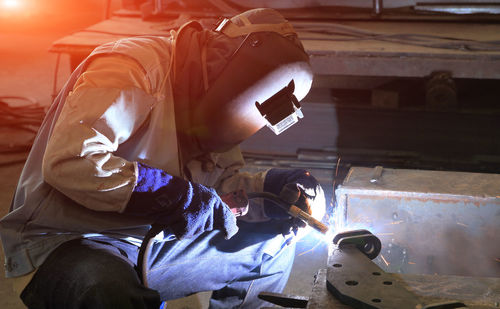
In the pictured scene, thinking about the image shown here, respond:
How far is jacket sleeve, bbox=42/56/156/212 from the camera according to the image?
Result: 5.77 ft

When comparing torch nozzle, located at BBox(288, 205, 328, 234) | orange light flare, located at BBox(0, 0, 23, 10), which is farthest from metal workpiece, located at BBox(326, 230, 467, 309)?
orange light flare, located at BBox(0, 0, 23, 10)

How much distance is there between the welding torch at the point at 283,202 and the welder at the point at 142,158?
81 mm

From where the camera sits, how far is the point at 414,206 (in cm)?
219

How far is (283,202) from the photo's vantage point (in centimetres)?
221

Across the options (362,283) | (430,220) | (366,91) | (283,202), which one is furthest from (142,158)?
(366,91)

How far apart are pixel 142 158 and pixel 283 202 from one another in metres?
0.55

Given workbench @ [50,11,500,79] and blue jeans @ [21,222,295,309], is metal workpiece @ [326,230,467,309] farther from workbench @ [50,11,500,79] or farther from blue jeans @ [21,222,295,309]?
workbench @ [50,11,500,79]

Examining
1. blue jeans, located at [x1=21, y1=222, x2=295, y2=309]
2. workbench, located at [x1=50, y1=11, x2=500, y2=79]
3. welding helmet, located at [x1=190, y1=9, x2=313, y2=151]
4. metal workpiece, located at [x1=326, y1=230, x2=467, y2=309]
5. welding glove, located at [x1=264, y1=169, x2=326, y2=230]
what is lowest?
blue jeans, located at [x1=21, y1=222, x2=295, y2=309]

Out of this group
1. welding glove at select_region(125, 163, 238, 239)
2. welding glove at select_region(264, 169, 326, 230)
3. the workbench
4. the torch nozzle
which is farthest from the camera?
the workbench

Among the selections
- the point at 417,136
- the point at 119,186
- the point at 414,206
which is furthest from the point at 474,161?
the point at 119,186

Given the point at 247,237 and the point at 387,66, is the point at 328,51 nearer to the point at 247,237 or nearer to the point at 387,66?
the point at 387,66

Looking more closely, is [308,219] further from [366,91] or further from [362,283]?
[366,91]

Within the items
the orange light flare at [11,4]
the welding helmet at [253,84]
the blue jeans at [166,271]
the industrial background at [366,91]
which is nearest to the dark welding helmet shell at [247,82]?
the welding helmet at [253,84]

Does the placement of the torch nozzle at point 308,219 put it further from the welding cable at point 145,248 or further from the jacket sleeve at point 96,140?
the jacket sleeve at point 96,140
